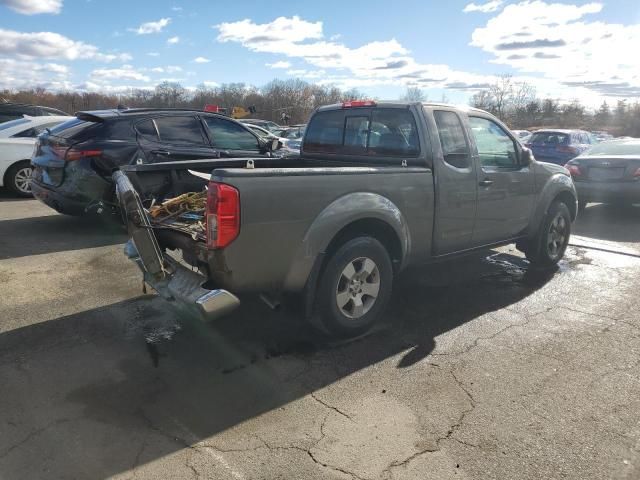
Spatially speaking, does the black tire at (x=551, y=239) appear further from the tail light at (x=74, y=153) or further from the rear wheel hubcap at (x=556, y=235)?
the tail light at (x=74, y=153)

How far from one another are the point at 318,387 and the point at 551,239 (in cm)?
410

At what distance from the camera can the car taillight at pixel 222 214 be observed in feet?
10.4

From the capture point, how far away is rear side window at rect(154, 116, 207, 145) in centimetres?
723

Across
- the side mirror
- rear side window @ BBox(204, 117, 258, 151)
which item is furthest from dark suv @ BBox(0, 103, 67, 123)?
the side mirror

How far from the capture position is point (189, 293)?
345cm

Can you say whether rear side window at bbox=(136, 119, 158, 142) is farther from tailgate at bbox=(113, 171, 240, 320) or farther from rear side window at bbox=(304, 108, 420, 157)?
tailgate at bbox=(113, 171, 240, 320)

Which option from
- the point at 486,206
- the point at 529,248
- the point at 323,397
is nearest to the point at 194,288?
the point at 323,397

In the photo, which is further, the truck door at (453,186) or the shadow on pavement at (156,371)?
the truck door at (453,186)

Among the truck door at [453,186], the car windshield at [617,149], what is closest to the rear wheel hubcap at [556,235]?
the truck door at [453,186]

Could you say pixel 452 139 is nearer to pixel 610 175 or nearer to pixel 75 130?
pixel 75 130

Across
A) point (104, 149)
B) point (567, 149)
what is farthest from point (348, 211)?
point (567, 149)

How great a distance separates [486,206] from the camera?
5.09 m

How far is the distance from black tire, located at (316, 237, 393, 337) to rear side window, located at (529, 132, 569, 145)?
45.1ft

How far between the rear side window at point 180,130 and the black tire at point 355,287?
430cm
